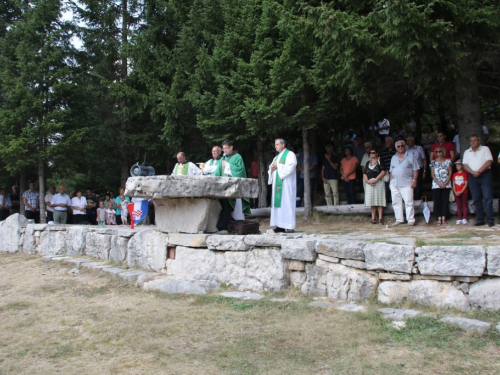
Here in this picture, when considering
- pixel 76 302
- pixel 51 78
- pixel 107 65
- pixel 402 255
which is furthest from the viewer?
pixel 107 65

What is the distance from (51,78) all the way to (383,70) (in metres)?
9.55

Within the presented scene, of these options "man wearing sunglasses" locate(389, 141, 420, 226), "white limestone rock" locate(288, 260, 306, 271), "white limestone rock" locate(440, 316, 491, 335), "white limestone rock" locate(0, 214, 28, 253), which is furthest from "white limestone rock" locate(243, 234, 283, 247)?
"white limestone rock" locate(0, 214, 28, 253)

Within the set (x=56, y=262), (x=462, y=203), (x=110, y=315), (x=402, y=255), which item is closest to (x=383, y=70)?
(x=462, y=203)

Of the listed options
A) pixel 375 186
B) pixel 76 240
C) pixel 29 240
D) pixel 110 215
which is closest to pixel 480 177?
pixel 375 186

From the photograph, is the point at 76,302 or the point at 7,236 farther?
the point at 7,236

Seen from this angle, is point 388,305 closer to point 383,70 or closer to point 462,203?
point 462,203

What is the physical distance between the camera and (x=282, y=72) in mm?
9281

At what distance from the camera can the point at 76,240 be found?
9.23 meters

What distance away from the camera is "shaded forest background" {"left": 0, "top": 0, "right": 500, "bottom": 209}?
7.62 metres

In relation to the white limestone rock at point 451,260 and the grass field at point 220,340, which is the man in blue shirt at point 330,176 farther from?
the white limestone rock at point 451,260

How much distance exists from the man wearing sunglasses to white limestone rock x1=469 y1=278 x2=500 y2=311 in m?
4.01

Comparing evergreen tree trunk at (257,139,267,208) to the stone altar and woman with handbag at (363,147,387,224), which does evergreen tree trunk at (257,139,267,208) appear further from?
the stone altar

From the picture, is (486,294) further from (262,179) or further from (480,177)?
(262,179)

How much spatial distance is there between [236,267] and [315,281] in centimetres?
114
